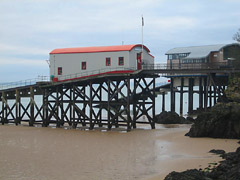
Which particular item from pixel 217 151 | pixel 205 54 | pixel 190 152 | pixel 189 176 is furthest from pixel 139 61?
pixel 189 176

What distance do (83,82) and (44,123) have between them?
20.0ft

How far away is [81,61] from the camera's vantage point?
38.2m

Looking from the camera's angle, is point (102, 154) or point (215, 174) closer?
point (215, 174)

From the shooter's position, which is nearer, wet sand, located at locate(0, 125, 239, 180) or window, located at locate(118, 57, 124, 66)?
wet sand, located at locate(0, 125, 239, 180)

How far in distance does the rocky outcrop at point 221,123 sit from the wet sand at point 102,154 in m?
0.88

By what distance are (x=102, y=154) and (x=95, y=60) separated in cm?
1567

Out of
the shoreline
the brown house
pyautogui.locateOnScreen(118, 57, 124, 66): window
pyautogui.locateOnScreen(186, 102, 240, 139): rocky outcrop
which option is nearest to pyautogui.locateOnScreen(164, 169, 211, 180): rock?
the shoreline

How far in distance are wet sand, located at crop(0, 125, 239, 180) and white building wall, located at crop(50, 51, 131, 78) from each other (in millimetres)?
7037

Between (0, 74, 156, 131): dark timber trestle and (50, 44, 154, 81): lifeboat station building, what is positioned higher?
(50, 44, 154, 81): lifeboat station building

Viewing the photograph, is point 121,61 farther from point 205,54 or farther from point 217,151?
point 205,54

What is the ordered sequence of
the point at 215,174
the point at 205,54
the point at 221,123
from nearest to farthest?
1. the point at 215,174
2. the point at 221,123
3. the point at 205,54

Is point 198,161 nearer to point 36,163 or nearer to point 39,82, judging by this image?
point 36,163

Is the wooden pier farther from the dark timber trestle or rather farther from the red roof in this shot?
the red roof

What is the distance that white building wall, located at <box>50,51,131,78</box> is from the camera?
36.4 metres
